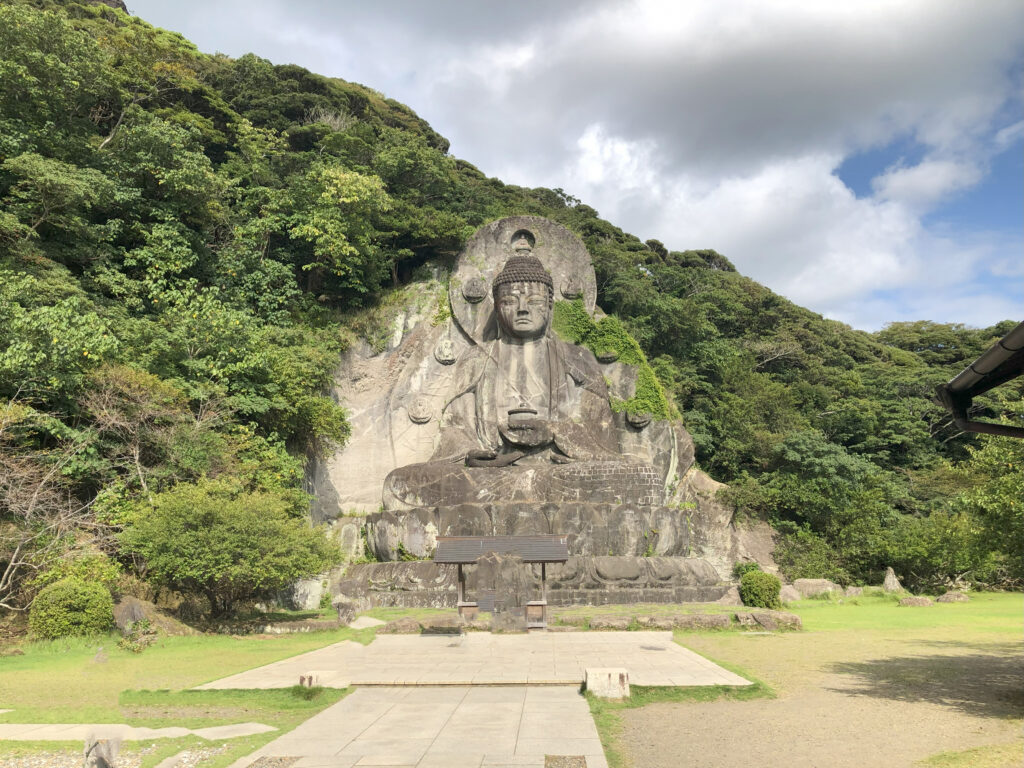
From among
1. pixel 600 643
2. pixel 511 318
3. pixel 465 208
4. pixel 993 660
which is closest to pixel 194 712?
pixel 600 643

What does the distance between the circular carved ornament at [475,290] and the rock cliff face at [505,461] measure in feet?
0.15

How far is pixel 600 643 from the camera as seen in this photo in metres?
9.53

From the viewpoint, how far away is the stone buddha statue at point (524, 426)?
15.9 metres

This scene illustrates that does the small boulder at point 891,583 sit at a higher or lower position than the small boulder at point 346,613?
higher

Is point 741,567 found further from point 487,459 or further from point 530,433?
point 487,459

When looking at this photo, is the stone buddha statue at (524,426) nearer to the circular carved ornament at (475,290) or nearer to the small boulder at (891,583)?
the circular carved ornament at (475,290)

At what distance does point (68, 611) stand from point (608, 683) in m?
7.57

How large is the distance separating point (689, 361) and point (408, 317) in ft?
35.1

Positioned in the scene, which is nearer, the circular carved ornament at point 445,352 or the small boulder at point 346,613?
the small boulder at point 346,613

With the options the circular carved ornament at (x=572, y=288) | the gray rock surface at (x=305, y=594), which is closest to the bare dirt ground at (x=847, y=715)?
the gray rock surface at (x=305, y=594)

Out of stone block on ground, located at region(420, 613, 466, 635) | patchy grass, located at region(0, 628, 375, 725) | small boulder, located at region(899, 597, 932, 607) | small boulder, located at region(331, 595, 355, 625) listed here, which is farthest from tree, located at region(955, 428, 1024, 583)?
small boulder, located at region(331, 595, 355, 625)

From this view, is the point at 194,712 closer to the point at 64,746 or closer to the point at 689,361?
the point at 64,746

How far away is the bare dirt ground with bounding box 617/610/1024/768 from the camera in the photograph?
4.82m

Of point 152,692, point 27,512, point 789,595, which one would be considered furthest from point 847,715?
point 789,595
